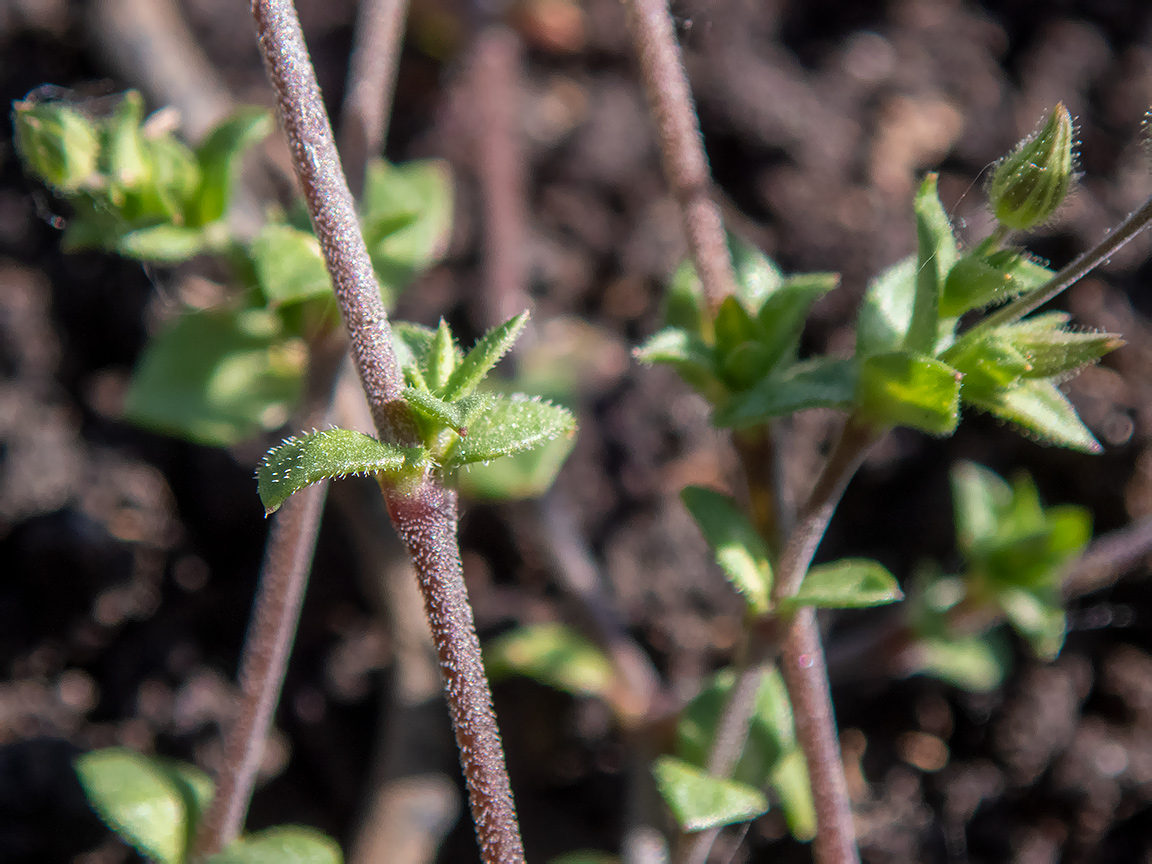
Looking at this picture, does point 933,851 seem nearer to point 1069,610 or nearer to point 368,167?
point 1069,610

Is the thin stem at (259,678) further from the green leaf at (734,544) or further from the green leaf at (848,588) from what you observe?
the green leaf at (848,588)

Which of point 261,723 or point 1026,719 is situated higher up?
point 261,723

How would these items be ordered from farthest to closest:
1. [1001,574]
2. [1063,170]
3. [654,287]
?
1. [654,287]
2. [1001,574]
3. [1063,170]

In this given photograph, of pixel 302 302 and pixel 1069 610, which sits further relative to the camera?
pixel 1069 610

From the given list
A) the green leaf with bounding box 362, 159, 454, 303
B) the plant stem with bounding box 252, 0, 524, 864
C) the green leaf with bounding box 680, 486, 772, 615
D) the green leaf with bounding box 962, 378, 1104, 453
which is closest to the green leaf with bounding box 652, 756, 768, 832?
the green leaf with bounding box 680, 486, 772, 615

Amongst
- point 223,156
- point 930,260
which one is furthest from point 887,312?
point 223,156

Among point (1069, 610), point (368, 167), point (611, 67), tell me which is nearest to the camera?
point (368, 167)

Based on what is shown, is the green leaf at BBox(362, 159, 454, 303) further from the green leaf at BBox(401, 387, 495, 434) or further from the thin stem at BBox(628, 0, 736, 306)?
the green leaf at BBox(401, 387, 495, 434)

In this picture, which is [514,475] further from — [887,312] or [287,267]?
[887,312]

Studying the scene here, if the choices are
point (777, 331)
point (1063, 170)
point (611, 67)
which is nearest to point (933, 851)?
point (777, 331)
